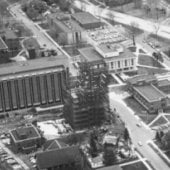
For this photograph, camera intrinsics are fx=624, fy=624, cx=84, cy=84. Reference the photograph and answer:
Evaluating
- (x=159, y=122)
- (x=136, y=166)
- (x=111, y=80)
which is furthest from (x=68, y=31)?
(x=136, y=166)

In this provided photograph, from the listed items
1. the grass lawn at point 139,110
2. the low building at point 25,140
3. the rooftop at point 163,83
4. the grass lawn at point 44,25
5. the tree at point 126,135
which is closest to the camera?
the low building at point 25,140

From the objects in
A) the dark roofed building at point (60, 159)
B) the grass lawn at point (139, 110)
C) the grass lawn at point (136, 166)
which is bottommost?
the grass lawn at point (136, 166)

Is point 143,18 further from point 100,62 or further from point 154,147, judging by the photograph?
point 154,147

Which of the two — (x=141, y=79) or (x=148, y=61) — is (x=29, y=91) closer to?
(x=141, y=79)

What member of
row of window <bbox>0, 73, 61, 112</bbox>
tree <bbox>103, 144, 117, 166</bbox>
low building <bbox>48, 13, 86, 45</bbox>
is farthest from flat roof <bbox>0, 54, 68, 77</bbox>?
low building <bbox>48, 13, 86, 45</bbox>

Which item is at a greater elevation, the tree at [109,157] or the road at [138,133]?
the tree at [109,157]

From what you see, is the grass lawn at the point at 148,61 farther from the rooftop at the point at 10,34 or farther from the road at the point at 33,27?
the rooftop at the point at 10,34

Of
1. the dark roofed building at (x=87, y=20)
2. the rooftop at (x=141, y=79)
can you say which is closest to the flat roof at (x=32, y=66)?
the rooftop at (x=141, y=79)

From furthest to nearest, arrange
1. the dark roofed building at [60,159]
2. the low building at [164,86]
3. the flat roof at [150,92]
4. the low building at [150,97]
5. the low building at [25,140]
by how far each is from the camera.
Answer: the low building at [164,86]
the flat roof at [150,92]
the low building at [150,97]
the low building at [25,140]
the dark roofed building at [60,159]
